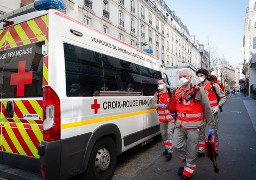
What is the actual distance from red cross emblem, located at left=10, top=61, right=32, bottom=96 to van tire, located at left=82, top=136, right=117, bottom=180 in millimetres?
1354

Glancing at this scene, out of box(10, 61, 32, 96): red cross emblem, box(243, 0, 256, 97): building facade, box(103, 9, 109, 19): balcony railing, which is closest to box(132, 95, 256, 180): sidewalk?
box(10, 61, 32, 96): red cross emblem

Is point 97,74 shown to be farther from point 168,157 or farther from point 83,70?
point 168,157

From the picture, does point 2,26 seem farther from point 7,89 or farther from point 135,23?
point 135,23

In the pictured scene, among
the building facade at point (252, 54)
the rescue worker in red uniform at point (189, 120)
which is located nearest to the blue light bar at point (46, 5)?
the rescue worker in red uniform at point (189, 120)

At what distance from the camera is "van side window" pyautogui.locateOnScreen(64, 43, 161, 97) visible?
329 cm

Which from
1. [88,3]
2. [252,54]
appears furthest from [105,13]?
[252,54]

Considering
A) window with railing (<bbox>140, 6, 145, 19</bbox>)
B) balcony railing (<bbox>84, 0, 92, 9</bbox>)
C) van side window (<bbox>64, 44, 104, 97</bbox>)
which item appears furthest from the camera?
window with railing (<bbox>140, 6, 145, 19</bbox>)

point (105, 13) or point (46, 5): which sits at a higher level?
point (105, 13)

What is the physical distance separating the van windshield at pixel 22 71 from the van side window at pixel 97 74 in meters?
0.39

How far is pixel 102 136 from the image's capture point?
12.5 ft

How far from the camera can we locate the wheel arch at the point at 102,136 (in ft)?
11.0

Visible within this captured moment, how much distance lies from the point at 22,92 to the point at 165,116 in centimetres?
310

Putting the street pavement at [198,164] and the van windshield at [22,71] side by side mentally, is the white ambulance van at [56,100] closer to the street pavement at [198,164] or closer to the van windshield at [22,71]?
the van windshield at [22,71]

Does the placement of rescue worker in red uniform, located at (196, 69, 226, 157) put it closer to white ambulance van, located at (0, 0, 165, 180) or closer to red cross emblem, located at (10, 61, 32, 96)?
white ambulance van, located at (0, 0, 165, 180)
